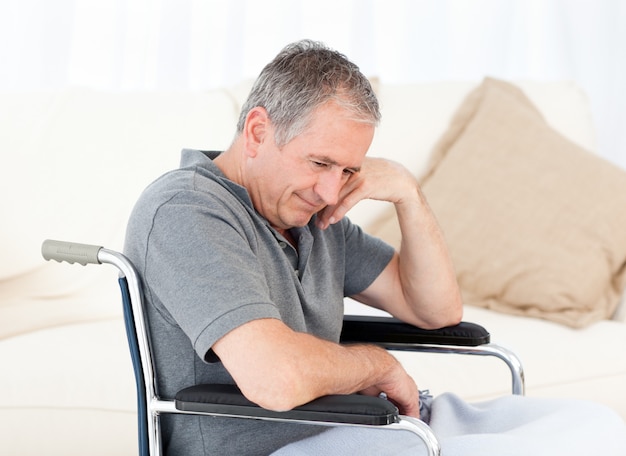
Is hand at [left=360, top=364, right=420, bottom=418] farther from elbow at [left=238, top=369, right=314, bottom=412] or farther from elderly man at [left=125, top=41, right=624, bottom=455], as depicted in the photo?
elbow at [left=238, top=369, right=314, bottom=412]

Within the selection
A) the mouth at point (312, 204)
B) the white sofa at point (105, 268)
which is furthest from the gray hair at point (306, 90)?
the white sofa at point (105, 268)

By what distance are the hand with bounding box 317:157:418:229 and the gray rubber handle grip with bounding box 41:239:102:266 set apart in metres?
0.47

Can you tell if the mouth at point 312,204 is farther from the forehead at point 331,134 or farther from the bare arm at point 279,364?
the bare arm at point 279,364

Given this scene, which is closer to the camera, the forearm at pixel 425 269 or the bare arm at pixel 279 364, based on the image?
the bare arm at pixel 279 364

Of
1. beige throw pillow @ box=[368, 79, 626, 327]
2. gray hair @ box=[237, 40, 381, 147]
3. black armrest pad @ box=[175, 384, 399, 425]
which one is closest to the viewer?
black armrest pad @ box=[175, 384, 399, 425]

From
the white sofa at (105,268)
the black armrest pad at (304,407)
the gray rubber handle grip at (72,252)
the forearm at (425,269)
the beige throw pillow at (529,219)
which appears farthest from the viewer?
the beige throw pillow at (529,219)

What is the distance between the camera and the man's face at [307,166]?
57.0 inches

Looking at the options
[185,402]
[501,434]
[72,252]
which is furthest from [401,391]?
[72,252]

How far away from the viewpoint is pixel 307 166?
148 centimetres

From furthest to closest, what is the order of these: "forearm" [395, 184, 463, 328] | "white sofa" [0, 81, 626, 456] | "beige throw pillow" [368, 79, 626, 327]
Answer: "beige throw pillow" [368, 79, 626, 327] < "white sofa" [0, 81, 626, 456] < "forearm" [395, 184, 463, 328]

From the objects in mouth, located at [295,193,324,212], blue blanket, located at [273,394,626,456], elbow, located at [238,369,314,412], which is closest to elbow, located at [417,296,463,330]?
blue blanket, located at [273,394,626,456]

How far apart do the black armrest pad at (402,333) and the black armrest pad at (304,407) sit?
1.66 feet

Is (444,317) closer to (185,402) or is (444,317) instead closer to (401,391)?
(401,391)

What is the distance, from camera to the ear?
4.85ft
